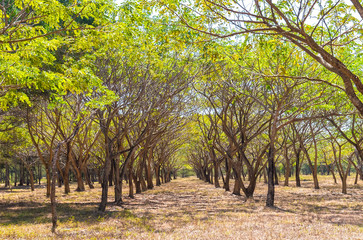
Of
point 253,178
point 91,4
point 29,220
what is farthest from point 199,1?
point 253,178

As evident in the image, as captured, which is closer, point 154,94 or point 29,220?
point 29,220

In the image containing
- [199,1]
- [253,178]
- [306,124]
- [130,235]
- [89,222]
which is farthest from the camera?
[306,124]

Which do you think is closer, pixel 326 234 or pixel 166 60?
pixel 326 234

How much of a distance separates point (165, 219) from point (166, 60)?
8487 millimetres

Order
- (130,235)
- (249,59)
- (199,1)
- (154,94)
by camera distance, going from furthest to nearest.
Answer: (154,94), (249,59), (130,235), (199,1)

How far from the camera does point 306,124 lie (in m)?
27.0

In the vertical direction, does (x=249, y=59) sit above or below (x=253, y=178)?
above

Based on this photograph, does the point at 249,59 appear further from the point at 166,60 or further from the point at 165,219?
the point at 165,219

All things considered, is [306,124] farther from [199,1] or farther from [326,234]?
[199,1]

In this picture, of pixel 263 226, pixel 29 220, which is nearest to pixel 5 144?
pixel 29 220

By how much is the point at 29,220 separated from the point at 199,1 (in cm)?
1050

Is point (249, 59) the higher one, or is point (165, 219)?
point (249, 59)

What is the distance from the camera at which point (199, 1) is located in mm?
8008

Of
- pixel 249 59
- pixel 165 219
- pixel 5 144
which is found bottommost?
pixel 165 219
